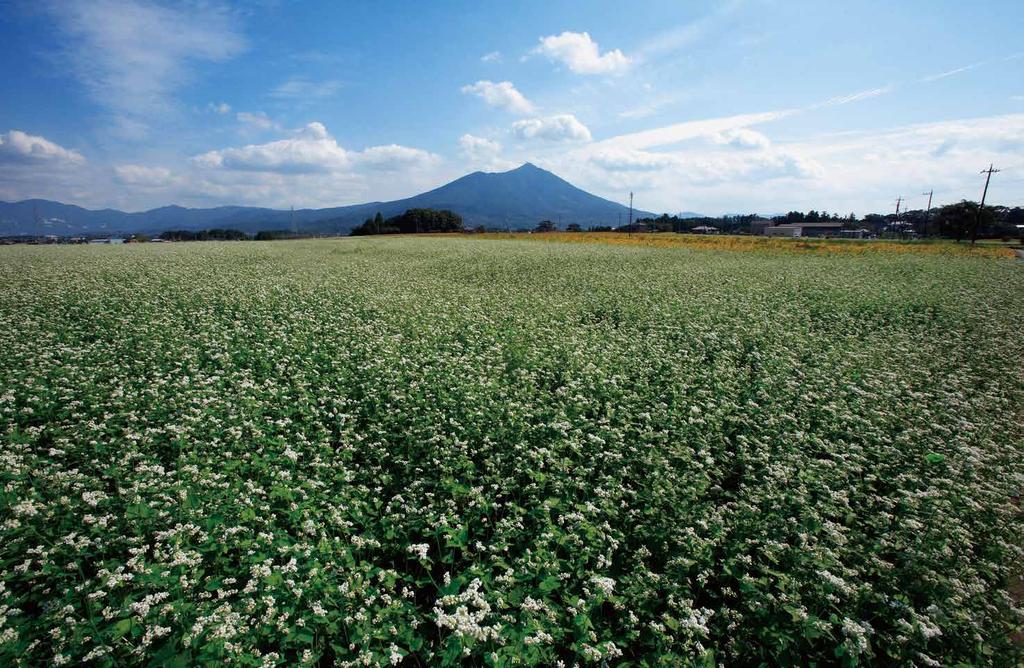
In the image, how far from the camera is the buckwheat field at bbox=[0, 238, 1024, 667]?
3098mm

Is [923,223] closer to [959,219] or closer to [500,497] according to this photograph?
[959,219]

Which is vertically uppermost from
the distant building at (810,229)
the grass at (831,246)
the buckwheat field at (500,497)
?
the distant building at (810,229)

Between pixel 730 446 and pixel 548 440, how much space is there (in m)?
2.56

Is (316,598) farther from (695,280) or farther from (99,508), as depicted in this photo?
(695,280)

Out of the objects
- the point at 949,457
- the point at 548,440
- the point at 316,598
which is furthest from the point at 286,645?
the point at 949,457

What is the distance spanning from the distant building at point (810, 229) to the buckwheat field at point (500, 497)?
114 meters

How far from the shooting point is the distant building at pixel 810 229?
10756 cm

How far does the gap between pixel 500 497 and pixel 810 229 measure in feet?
466

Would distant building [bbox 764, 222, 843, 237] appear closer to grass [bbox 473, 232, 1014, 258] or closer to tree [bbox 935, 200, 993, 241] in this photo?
tree [bbox 935, 200, 993, 241]

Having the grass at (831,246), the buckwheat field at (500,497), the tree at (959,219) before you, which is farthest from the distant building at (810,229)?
the buckwheat field at (500,497)

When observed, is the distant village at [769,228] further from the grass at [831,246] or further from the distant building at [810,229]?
the grass at [831,246]

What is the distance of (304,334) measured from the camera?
1016 cm

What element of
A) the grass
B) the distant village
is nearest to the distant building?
the distant village

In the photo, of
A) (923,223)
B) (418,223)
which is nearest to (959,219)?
(923,223)
